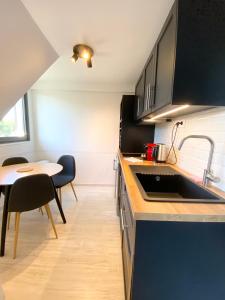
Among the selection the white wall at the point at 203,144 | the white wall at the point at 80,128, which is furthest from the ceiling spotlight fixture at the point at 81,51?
the white wall at the point at 80,128

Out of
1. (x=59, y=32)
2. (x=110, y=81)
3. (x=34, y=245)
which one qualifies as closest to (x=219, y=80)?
(x=59, y=32)

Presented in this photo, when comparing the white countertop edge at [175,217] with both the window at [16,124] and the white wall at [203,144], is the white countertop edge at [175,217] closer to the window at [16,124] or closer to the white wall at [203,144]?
the white wall at [203,144]

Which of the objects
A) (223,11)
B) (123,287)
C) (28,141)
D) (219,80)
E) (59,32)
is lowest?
(123,287)

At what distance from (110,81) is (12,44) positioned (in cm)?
200

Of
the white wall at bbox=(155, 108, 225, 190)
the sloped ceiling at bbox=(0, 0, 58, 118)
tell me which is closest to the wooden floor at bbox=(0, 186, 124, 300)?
the white wall at bbox=(155, 108, 225, 190)

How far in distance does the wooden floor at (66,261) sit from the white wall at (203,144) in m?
1.19

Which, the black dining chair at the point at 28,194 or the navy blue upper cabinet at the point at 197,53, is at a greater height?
the navy blue upper cabinet at the point at 197,53

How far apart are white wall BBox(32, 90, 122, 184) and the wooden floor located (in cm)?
138

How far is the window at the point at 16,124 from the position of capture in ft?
9.13

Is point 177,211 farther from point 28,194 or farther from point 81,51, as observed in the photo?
point 81,51

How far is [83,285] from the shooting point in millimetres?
1383

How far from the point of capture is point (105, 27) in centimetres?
149

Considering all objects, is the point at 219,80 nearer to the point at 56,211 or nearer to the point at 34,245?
the point at 34,245

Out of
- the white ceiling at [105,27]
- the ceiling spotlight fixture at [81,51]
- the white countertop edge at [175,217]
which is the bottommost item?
the white countertop edge at [175,217]
